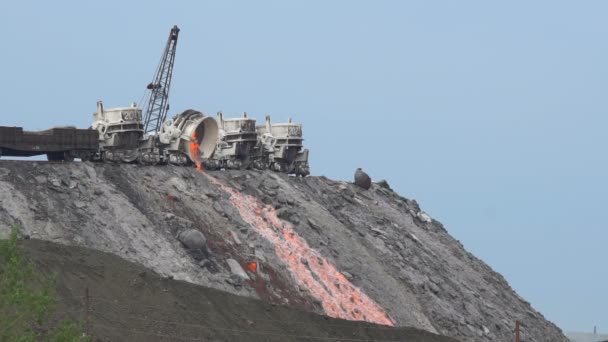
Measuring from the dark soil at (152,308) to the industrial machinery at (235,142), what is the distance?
23.6 m

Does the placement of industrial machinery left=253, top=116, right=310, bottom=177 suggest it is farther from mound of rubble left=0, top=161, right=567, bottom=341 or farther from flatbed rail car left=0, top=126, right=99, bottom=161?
flatbed rail car left=0, top=126, right=99, bottom=161

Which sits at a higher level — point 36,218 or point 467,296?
point 36,218

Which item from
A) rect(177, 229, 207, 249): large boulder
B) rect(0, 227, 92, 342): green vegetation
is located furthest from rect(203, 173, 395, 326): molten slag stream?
rect(0, 227, 92, 342): green vegetation

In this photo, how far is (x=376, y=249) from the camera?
291 ft

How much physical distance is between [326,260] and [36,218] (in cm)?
2065

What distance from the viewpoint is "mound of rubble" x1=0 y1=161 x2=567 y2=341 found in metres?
69.2

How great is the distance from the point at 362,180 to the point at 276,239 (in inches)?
953

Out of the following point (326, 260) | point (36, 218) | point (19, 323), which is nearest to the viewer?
point (19, 323)

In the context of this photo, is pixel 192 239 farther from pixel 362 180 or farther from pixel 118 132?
pixel 362 180

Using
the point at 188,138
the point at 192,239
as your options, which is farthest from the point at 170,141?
the point at 192,239

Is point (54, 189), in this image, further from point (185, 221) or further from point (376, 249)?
point (376, 249)

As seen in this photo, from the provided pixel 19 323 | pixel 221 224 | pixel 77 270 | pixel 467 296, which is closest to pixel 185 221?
pixel 221 224

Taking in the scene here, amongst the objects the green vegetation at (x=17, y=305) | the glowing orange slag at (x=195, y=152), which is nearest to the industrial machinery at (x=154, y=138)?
the glowing orange slag at (x=195, y=152)

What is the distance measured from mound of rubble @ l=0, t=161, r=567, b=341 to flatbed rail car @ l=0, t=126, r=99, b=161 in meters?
2.47
